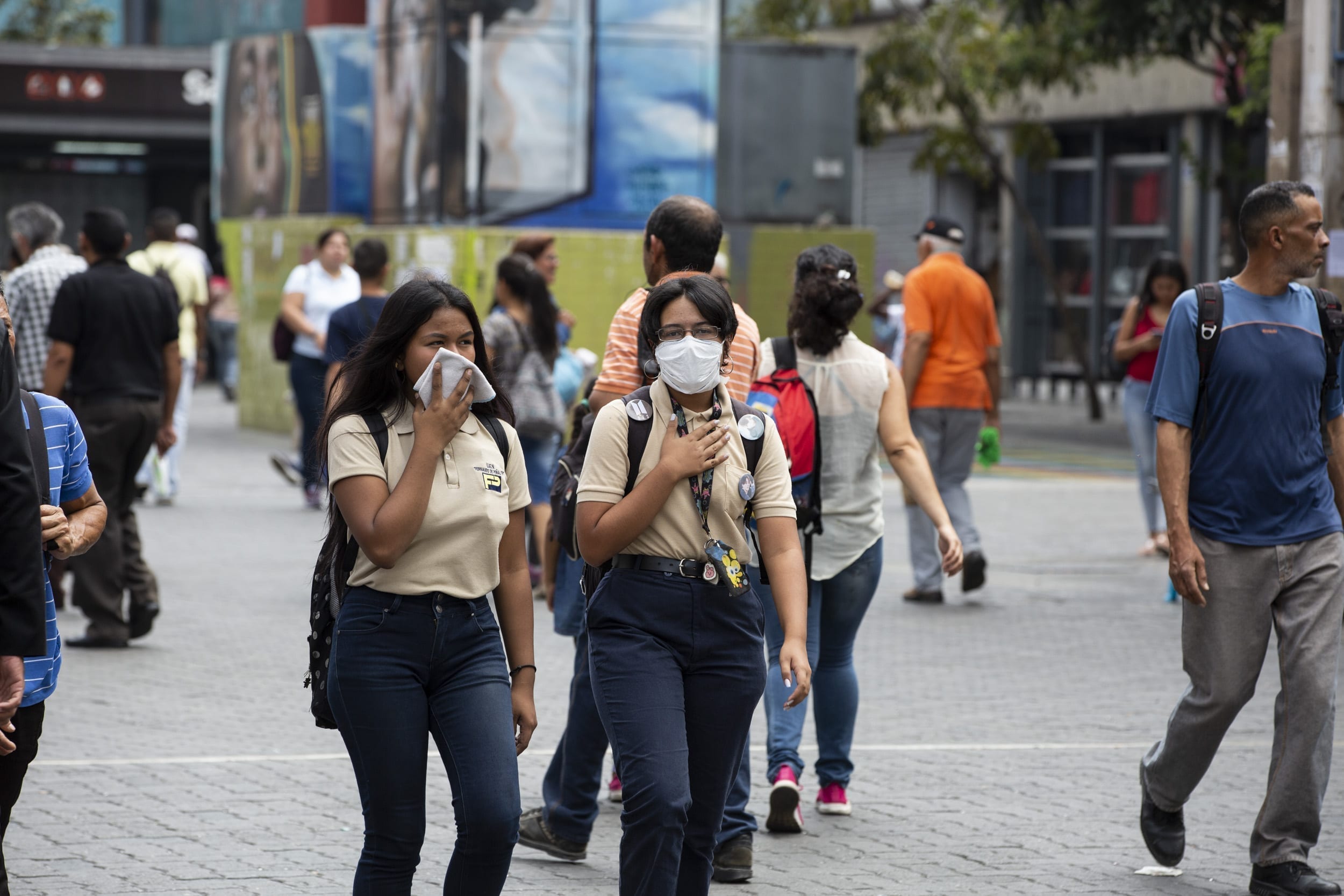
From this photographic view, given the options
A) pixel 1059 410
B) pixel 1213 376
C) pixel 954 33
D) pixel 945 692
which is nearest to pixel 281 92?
pixel 954 33

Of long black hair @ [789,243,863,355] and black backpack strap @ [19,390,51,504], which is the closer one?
black backpack strap @ [19,390,51,504]

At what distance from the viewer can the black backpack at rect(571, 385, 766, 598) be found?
4.44 m

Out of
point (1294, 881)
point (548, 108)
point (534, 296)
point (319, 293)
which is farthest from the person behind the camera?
point (548, 108)

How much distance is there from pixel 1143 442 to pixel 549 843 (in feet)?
22.8

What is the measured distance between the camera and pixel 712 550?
439cm

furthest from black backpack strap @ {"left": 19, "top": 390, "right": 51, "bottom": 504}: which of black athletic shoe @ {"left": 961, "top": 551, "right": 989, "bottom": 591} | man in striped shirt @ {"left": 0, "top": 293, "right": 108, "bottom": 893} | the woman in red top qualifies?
the woman in red top

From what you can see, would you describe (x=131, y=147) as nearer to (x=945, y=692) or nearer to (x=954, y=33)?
(x=954, y=33)

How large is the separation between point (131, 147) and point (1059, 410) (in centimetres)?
1433

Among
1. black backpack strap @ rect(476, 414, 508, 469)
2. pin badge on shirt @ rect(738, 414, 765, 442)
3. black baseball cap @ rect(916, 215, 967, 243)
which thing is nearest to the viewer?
black backpack strap @ rect(476, 414, 508, 469)

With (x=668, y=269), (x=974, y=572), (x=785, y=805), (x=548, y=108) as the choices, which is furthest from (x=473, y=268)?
(x=668, y=269)

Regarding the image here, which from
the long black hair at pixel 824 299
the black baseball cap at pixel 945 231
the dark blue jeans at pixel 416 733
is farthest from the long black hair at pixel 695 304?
the black baseball cap at pixel 945 231

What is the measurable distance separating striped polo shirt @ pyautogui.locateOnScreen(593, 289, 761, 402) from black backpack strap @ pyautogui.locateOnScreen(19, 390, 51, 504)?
164 centimetres

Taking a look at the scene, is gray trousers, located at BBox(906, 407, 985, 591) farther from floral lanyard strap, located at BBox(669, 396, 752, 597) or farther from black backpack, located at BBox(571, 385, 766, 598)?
floral lanyard strap, located at BBox(669, 396, 752, 597)

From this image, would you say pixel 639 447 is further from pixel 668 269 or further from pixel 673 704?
pixel 668 269
